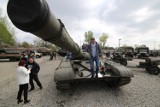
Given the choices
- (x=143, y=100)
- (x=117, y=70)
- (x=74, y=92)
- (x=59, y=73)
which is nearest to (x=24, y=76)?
(x=59, y=73)

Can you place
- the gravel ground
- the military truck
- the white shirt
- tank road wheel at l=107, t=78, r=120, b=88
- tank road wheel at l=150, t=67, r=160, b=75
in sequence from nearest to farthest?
1. the gravel ground
2. the white shirt
3. tank road wheel at l=107, t=78, r=120, b=88
4. tank road wheel at l=150, t=67, r=160, b=75
5. the military truck

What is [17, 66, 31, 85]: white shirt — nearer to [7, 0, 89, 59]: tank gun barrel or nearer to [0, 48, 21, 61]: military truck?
[7, 0, 89, 59]: tank gun barrel

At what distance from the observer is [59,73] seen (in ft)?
18.7

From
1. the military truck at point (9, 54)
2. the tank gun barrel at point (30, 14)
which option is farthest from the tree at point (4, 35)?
the tank gun barrel at point (30, 14)

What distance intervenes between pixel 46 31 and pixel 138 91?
5.15 meters

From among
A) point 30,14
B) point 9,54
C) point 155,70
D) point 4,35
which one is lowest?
Answer: point 155,70

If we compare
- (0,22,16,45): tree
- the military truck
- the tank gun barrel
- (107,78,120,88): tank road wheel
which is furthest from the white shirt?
(0,22,16,45): tree

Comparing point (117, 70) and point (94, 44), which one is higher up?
point (94, 44)

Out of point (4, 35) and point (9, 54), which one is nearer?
point (9, 54)

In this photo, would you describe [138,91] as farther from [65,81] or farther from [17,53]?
[17,53]

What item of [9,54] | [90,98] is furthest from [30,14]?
[9,54]

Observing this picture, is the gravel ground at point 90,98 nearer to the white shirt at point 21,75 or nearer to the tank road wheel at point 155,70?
the white shirt at point 21,75

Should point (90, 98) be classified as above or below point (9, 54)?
below

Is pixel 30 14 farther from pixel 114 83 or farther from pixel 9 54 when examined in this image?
pixel 9 54
